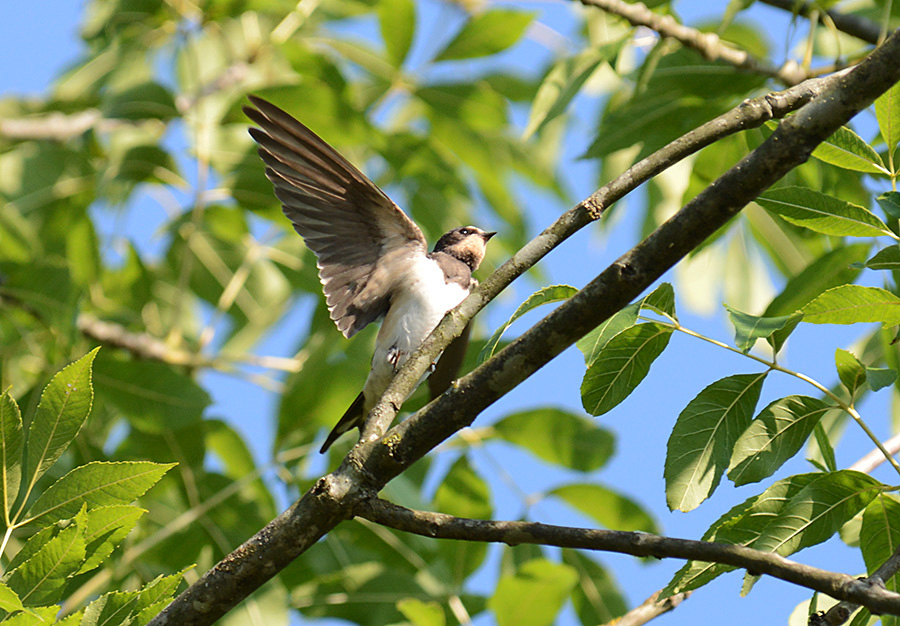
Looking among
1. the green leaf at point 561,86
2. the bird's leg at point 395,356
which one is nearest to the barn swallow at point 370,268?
the bird's leg at point 395,356

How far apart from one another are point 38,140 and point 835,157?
13.9 feet

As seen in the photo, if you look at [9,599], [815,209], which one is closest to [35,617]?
[9,599]

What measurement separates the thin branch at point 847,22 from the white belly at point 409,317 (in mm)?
1626

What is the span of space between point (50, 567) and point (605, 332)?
109cm

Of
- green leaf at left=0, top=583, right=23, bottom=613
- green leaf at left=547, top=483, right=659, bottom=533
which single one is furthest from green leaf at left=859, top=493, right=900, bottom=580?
green leaf at left=547, top=483, right=659, bottom=533

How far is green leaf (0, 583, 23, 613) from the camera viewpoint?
5.19ft

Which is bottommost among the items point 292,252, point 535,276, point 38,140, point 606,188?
point 606,188

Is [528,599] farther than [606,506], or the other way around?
[606,506]

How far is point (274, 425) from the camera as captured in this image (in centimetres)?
382

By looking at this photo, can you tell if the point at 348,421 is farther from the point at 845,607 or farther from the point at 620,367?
the point at 845,607

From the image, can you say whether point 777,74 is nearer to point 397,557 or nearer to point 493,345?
point 493,345

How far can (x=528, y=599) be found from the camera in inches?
120

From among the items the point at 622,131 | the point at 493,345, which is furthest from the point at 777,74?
the point at 493,345

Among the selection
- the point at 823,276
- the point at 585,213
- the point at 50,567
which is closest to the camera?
the point at 50,567
